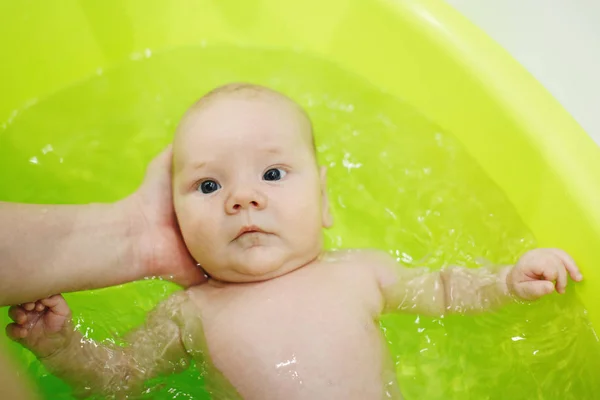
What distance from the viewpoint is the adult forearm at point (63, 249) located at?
97cm

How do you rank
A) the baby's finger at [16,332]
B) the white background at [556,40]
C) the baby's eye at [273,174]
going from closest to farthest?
1. the baby's finger at [16,332]
2. the baby's eye at [273,174]
3. the white background at [556,40]

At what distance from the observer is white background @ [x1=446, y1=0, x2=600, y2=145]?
1234 millimetres

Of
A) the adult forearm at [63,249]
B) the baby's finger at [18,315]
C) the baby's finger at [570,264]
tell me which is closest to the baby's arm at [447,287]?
the baby's finger at [570,264]

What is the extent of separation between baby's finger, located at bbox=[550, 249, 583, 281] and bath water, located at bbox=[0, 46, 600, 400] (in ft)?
0.19

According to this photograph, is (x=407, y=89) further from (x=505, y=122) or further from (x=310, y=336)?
(x=310, y=336)

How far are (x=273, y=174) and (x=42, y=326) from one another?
1.34 feet

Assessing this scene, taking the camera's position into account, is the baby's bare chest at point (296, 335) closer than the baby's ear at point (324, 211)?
Yes

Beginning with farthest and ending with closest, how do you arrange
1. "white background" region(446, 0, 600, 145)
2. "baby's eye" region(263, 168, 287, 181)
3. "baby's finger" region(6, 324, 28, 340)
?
"white background" region(446, 0, 600, 145), "baby's eye" region(263, 168, 287, 181), "baby's finger" region(6, 324, 28, 340)

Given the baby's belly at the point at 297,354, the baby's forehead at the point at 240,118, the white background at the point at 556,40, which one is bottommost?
the baby's belly at the point at 297,354

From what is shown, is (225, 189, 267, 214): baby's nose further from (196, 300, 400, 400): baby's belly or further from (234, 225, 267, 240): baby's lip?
(196, 300, 400, 400): baby's belly

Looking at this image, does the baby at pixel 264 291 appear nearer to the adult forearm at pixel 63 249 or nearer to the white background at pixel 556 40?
the adult forearm at pixel 63 249

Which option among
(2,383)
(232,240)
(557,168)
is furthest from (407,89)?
(2,383)

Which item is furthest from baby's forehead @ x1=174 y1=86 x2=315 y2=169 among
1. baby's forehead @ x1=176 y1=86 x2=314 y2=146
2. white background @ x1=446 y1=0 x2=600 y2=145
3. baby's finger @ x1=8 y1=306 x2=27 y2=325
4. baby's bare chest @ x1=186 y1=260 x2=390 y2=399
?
white background @ x1=446 y1=0 x2=600 y2=145

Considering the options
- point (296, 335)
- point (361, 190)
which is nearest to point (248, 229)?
point (296, 335)
